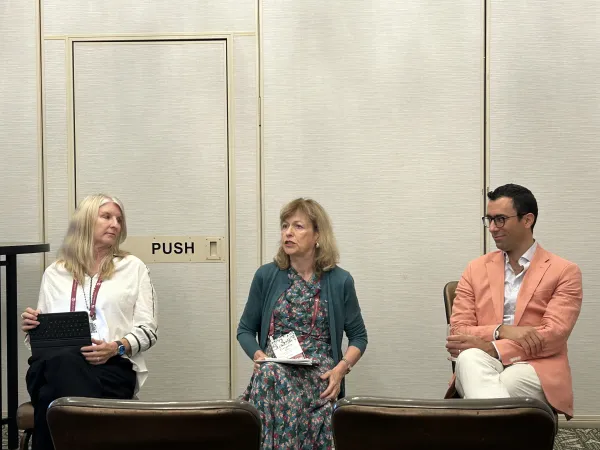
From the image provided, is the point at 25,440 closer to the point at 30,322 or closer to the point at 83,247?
the point at 30,322

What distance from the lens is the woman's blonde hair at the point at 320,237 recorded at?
369 centimetres

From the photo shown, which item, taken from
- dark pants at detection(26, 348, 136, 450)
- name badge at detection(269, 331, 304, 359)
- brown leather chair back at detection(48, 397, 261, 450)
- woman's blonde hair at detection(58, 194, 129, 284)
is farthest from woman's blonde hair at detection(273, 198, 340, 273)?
brown leather chair back at detection(48, 397, 261, 450)

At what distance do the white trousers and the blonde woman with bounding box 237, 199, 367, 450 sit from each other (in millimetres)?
591

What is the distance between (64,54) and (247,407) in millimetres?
3605

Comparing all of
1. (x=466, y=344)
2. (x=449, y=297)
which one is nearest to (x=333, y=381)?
(x=466, y=344)

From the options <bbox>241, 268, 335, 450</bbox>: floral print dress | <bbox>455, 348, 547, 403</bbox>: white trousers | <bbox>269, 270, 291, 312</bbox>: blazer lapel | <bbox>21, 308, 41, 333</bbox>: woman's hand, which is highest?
Answer: <bbox>269, 270, 291, 312</bbox>: blazer lapel

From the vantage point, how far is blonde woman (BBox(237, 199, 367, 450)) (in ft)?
11.0

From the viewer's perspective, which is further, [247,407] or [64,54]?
[64,54]

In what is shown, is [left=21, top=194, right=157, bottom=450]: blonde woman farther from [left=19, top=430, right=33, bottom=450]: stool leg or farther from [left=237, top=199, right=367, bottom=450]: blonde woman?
[left=237, top=199, right=367, bottom=450]: blonde woman

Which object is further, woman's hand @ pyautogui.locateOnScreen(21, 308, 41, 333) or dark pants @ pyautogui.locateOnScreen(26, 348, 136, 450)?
woman's hand @ pyautogui.locateOnScreen(21, 308, 41, 333)

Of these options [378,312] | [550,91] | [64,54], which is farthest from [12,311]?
[550,91]

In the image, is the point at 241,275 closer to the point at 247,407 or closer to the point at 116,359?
the point at 116,359

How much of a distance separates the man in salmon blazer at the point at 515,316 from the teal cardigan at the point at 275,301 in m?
0.51

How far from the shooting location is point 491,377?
3176 millimetres
